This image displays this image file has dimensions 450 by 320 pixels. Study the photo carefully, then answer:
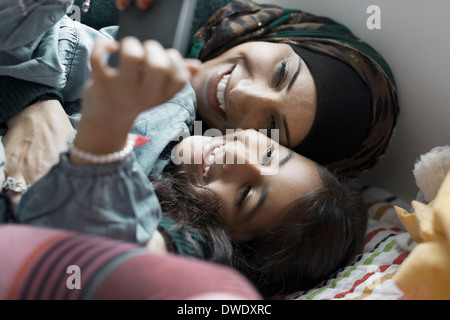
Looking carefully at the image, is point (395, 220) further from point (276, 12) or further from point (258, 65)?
point (276, 12)

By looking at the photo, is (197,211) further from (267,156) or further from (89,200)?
(89,200)

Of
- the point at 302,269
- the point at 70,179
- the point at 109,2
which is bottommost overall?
the point at 302,269

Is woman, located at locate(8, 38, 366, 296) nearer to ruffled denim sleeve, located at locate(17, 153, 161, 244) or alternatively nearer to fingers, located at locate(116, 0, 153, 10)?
ruffled denim sleeve, located at locate(17, 153, 161, 244)

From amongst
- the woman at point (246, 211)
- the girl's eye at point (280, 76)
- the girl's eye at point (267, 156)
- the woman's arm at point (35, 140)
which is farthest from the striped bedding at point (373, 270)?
the woman's arm at point (35, 140)

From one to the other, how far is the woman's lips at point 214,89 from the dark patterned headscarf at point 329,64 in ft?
0.43

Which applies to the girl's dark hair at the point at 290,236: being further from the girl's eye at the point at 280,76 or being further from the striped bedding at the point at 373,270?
the girl's eye at the point at 280,76

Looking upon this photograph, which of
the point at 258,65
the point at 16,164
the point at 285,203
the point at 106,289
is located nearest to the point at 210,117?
the point at 258,65

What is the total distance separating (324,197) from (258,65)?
336 millimetres

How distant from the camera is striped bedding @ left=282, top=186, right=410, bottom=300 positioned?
874mm

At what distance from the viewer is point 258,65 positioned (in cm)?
109

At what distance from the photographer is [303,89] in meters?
1.06

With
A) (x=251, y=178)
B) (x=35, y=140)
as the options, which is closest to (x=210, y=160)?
(x=251, y=178)

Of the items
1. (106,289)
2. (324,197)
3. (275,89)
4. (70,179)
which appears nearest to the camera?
(106,289)

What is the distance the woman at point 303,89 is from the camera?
1061 mm
